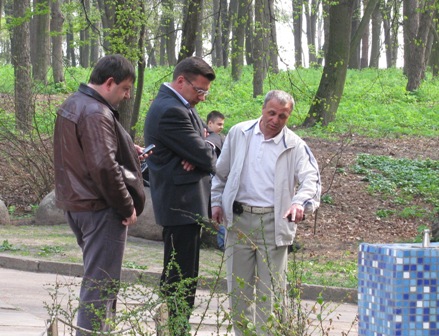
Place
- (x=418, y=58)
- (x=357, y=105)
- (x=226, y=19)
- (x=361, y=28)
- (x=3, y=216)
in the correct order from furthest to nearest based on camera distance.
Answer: (x=418, y=58) → (x=357, y=105) → (x=361, y=28) → (x=226, y=19) → (x=3, y=216)

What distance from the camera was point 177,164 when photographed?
23.1 ft

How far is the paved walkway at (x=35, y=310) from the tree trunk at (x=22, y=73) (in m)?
6.20

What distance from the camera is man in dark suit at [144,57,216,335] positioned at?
6957mm

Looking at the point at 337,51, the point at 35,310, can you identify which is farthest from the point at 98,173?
the point at 337,51

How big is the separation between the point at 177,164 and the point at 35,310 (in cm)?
287

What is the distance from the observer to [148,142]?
7.30 m

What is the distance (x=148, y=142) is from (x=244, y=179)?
85cm

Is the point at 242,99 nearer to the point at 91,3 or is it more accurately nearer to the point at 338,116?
the point at 338,116

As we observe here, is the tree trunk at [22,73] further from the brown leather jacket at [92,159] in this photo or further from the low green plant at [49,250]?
the brown leather jacket at [92,159]

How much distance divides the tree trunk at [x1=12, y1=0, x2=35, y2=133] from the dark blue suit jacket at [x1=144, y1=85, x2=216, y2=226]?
10682 millimetres

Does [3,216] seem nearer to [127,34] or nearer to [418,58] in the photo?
[127,34]

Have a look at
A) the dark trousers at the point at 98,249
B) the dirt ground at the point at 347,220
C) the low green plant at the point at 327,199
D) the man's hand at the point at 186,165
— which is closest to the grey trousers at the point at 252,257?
the man's hand at the point at 186,165

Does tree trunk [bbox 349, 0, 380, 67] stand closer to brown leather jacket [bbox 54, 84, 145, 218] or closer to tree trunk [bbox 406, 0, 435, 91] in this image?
tree trunk [bbox 406, 0, 435, 91]

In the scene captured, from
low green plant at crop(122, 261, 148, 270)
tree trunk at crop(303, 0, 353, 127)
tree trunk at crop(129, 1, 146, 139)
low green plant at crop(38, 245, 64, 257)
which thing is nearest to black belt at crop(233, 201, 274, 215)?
low green plant at crop(122, 261, 148, 270)
